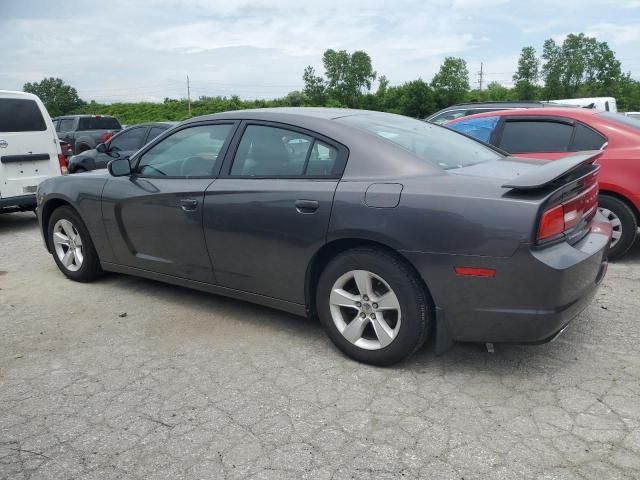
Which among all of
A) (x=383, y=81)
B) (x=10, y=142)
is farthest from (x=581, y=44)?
(x=10, y=142)

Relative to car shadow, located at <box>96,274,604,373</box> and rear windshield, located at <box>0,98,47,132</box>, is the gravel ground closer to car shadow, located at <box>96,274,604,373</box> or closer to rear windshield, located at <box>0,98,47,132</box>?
car shadow, located at <box>96,274,604,373</box>

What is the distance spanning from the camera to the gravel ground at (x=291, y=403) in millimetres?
2521

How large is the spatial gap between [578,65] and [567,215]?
62.6 m

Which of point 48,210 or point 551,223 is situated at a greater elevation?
point 551,223

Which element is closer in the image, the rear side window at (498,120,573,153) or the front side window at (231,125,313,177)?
the front side window at (231,125,313,177)

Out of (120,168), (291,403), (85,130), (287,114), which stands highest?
(287,114)

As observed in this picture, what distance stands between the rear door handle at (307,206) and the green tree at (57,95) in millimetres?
60760

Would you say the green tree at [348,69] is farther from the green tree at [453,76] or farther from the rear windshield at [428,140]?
the rear windshield at [428,140]

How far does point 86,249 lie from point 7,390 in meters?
1.98

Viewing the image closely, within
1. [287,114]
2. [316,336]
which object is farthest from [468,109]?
[316,336]

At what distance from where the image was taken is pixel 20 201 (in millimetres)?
8000

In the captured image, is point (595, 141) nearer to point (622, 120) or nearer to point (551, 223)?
point (622, 120)

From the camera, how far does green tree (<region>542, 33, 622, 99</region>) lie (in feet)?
184

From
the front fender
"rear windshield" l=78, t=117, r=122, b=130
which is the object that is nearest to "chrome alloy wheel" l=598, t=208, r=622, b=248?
the front fender
